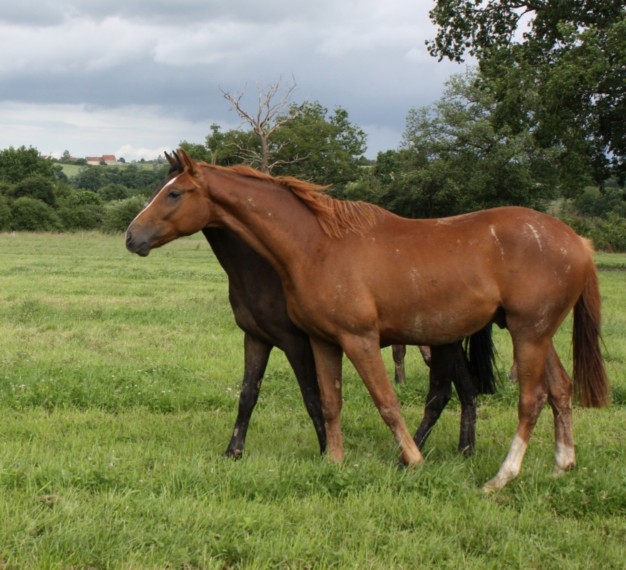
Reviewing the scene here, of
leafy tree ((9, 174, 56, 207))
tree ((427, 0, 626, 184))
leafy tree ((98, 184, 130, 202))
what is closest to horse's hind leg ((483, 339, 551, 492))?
tree ((427, 0, 626, 184))

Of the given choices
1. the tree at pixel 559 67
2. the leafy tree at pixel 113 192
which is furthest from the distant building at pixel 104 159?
the tree at pixel 559 67

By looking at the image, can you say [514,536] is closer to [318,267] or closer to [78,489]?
[318,267]

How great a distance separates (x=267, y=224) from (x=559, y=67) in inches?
710

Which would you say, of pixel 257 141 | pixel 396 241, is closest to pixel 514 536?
pixel 396 241

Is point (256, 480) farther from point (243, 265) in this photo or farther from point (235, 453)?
point (243, 265)

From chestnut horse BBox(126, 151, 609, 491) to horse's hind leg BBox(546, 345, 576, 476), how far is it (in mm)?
15

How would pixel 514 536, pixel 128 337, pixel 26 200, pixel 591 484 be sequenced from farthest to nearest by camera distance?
pixel 26 200, pixel 128 337, pixel 591 484, pixel 514 536

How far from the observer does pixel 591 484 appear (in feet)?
15.2

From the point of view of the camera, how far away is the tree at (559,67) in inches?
784

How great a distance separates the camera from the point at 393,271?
196 inches

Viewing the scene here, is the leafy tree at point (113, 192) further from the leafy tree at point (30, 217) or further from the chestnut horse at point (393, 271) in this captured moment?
the chestnut horse at point (393, 271)

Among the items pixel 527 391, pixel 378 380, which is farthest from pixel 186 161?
pixel 527 391

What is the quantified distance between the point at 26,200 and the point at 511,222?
58991 millimetres

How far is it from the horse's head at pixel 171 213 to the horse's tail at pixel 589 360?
3.05 meters
